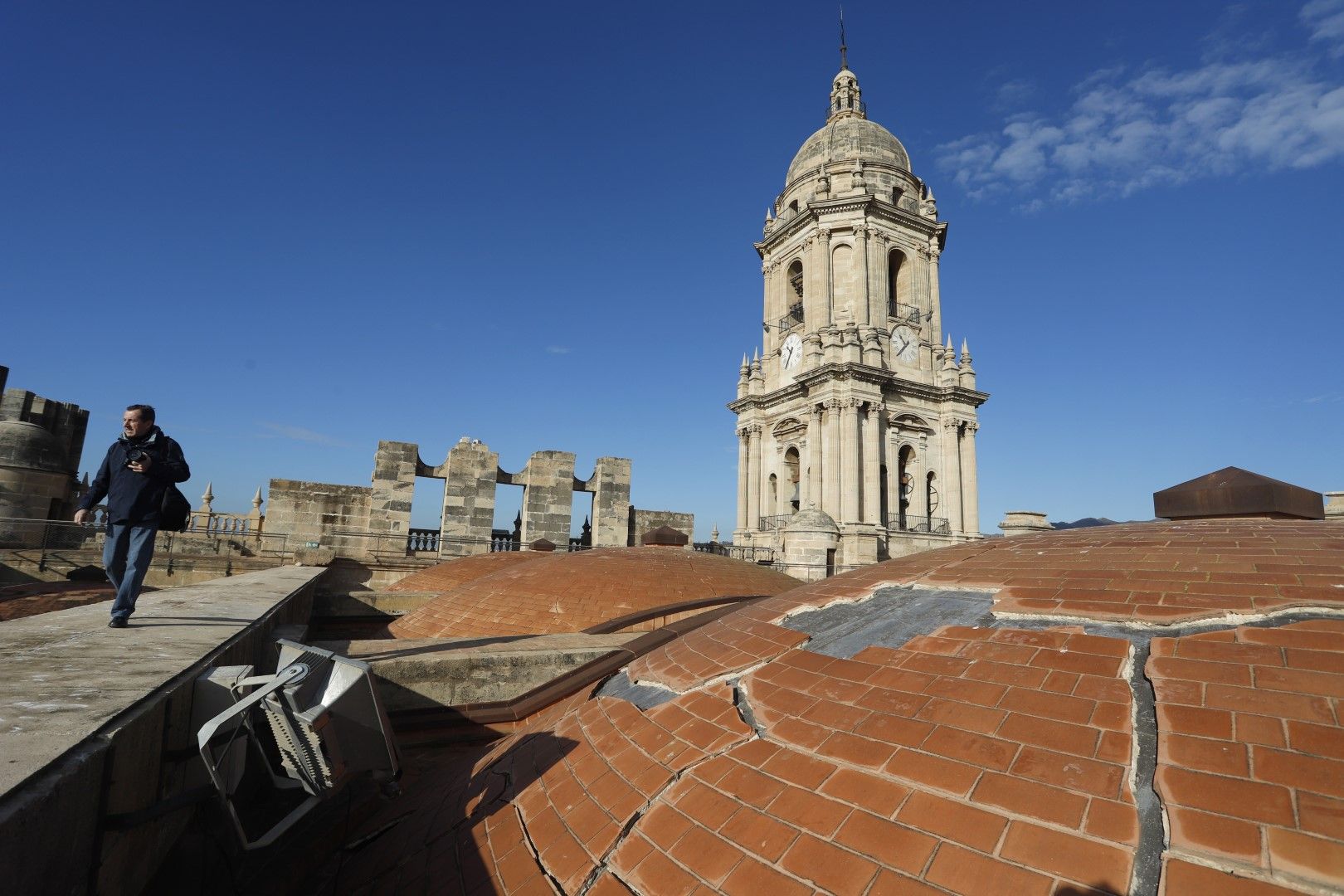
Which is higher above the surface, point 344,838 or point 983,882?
point 983,882

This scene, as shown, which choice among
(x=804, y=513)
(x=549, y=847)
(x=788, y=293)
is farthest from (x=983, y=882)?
(x=788, y=293)

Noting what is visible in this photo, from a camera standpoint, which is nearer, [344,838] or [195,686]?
[195,686]

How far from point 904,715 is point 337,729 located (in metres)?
2.19

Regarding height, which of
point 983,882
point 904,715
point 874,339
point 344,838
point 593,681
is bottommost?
point 344,838

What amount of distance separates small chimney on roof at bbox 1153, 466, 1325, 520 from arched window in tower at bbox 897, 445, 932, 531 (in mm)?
19684

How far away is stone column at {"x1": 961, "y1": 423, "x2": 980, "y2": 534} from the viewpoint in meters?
24.1

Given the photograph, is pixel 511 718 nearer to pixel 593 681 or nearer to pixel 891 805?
pixel 593 681

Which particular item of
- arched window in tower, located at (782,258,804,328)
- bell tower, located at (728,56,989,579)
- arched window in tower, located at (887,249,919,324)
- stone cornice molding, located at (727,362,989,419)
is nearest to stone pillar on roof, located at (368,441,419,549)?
bell tower, located at (728,56,989,579)

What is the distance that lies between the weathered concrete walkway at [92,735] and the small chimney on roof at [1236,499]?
6609 millimetres

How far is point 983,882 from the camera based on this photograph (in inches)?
60.5

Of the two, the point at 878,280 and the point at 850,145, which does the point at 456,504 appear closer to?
the point at 878,280

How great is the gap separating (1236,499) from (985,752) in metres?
4.50

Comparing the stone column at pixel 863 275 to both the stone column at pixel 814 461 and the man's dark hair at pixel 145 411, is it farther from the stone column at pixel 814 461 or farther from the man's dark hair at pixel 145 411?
the man's dark hair at pixel 145 411

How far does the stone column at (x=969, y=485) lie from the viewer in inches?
947
